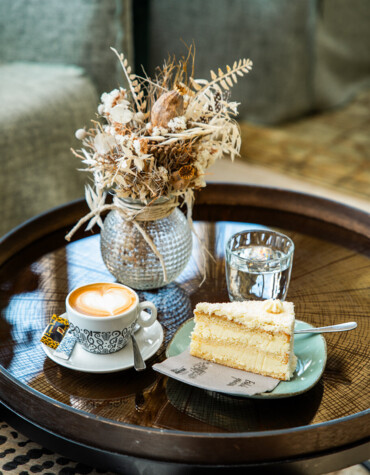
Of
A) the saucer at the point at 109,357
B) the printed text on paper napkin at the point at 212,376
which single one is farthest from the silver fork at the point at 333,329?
the saucer at the point at 109,357

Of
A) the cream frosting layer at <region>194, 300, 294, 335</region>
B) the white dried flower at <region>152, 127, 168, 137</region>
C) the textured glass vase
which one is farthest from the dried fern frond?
the cream frosting layer at <region>194, 300, 294, 335</region>

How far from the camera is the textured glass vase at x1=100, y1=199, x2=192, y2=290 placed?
961 millimetres

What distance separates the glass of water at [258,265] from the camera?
0.92 metres

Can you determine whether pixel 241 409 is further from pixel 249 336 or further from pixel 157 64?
pixel 157 64

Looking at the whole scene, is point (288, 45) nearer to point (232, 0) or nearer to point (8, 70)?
point (232, 0)

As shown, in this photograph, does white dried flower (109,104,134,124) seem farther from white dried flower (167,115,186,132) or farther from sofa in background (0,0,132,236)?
sofa in background (0,0,132,236)

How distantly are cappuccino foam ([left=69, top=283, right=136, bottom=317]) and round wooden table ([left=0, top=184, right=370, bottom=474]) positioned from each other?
87 millimetres

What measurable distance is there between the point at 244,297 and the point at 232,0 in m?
2.14

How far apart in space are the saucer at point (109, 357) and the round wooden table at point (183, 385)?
0.06ft

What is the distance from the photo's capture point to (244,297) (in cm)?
94

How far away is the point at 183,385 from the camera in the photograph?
0.78 m

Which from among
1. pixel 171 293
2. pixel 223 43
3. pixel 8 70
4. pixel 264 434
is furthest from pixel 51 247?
pixel 223 43

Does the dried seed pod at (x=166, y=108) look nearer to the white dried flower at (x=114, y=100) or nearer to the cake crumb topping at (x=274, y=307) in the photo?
the white dried flower at (x=114, y=100)

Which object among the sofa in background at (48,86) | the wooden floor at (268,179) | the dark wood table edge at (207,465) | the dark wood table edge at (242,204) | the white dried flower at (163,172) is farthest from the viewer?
the wooden floor at (268,179)
